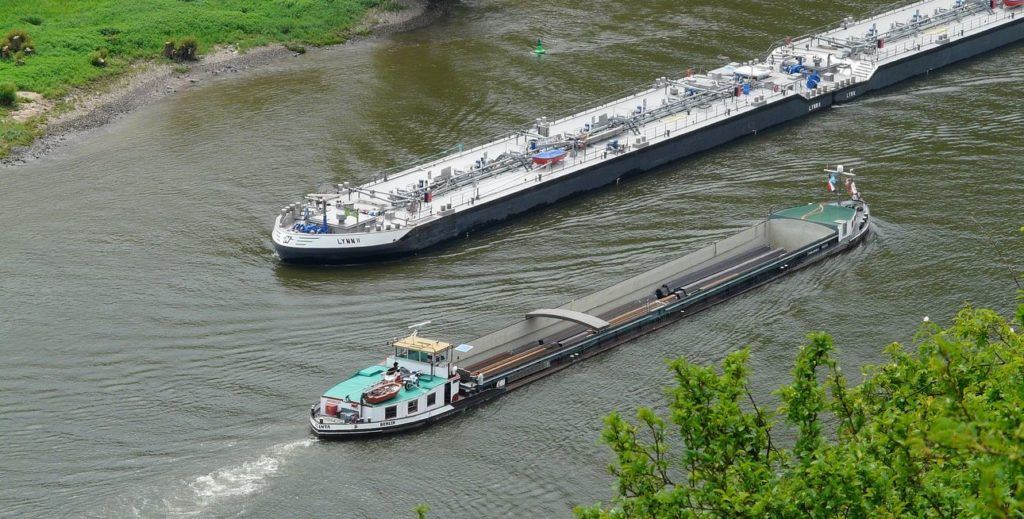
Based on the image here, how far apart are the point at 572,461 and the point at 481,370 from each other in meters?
6.64

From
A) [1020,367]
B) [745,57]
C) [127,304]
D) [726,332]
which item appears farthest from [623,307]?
[745,57]

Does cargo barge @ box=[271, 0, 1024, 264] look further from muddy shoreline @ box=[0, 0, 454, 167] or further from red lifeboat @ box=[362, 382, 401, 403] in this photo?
muddy shoreline @ box=[0, 0, 454, 167]

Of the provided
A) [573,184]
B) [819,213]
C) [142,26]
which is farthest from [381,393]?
[142,26]

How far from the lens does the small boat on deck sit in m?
65.2

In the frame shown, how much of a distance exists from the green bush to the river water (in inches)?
247

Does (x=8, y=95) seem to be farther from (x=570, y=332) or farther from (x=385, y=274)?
(x=570, y=332)

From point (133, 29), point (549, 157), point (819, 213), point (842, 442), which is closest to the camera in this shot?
point (842, 442)

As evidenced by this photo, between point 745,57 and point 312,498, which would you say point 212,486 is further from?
point 745,57

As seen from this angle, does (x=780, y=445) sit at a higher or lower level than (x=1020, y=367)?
lower

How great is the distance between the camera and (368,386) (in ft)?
148

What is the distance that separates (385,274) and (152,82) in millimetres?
31862

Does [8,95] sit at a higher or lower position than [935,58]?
higher

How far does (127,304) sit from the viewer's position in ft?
176

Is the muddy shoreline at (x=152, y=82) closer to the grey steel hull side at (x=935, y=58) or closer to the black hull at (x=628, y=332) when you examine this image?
the grey steel hull side at (x=935, y=58)
